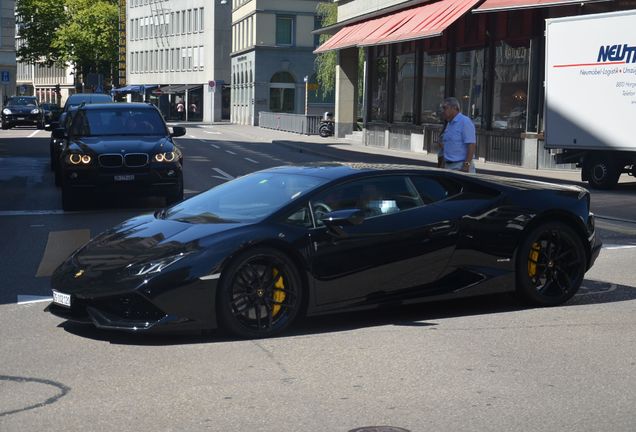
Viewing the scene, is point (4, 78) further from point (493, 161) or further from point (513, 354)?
point (513, 354)

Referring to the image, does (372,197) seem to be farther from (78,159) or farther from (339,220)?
(78,159)

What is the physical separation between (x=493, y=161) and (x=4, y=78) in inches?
1655

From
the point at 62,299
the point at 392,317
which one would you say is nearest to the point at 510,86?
the point at 392,317

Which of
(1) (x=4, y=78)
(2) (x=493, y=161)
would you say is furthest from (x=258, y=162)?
(1) (x=4, y=78)

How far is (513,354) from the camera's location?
7492 mm

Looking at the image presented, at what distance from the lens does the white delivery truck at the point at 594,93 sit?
907 inches

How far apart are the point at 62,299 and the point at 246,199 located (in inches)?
61.9

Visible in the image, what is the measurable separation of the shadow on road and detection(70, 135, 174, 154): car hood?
869cm

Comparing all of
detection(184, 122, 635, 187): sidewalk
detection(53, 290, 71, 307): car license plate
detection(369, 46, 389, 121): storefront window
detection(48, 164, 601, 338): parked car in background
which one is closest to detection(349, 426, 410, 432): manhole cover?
detection(48, 164, 601, 338): parked car in background

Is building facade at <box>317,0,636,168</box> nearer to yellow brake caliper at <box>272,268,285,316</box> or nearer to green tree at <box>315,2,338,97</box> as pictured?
green tree at <box>315,2,338,97</box>

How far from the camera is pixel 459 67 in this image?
3697cm

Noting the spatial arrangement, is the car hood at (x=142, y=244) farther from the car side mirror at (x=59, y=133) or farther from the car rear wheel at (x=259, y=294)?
the car side mirror at (x=59, y=133)

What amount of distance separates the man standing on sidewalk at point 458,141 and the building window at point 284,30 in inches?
2775

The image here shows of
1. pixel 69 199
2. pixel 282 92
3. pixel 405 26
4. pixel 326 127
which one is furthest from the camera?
pixel 282 92
